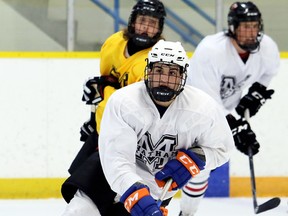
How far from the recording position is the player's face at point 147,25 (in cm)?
308

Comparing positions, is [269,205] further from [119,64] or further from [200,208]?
[119,64]

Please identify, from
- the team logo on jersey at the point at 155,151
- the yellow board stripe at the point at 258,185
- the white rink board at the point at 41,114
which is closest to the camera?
the team logo on jersey at the point at 155,151

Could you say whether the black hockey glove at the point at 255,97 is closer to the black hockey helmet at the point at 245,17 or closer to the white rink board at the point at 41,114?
the black hockey helmet at the point at 245,17

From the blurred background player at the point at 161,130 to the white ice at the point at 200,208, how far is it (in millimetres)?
1632

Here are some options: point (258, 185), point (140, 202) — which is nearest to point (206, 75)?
point (258, 185)

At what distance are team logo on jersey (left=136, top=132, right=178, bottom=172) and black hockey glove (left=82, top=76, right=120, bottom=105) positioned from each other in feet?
1.75

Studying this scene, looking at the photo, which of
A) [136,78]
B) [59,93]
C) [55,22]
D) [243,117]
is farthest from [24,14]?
[136,78]

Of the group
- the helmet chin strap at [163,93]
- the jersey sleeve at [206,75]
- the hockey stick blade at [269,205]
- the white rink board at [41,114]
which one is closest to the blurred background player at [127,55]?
the helmet chin strap at [163,93]

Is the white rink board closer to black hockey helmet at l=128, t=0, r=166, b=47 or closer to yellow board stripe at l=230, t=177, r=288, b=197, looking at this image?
yellow board stripe at l=230, t=177, r=288, b=197

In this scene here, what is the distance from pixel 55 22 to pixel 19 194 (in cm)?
105

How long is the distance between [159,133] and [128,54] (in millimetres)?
675

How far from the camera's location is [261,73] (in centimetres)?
411

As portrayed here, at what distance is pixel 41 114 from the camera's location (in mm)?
4703

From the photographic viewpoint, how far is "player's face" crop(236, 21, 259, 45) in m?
3.77
